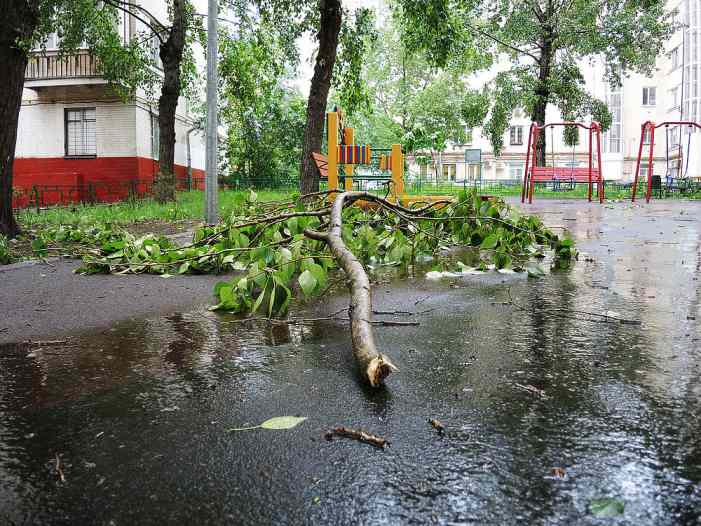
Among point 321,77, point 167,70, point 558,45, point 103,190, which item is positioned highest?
point 558,45

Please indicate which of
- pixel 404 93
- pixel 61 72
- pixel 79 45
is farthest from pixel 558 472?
pixel 404 93

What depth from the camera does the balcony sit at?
22328 mm

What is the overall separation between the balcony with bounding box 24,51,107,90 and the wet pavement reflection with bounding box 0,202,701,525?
72.4ft

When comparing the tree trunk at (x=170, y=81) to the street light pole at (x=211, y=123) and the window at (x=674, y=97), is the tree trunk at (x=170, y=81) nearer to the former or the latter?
the street light pole at (x=211, y=123)

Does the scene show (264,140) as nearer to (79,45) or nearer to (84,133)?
(84,133)

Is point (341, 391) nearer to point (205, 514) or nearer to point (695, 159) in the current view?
point (205, 514)

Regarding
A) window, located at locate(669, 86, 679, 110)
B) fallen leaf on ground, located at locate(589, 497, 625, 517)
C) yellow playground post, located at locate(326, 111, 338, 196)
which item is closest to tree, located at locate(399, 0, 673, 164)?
yellow playground post, located at locate(326, 111, 338, 196)

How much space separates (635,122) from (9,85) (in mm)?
61532

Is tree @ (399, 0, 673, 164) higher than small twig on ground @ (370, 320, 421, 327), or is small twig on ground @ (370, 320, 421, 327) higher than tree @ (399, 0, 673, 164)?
tree @ (399, 0, 673, 164)

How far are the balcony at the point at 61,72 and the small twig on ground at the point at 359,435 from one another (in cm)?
2332

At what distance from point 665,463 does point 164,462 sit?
1163mm

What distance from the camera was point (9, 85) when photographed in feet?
Answer: 27.6

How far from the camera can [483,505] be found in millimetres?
1251

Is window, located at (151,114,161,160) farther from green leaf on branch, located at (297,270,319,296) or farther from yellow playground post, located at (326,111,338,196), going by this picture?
green leaf on branch, located at (297,270,319,296)
